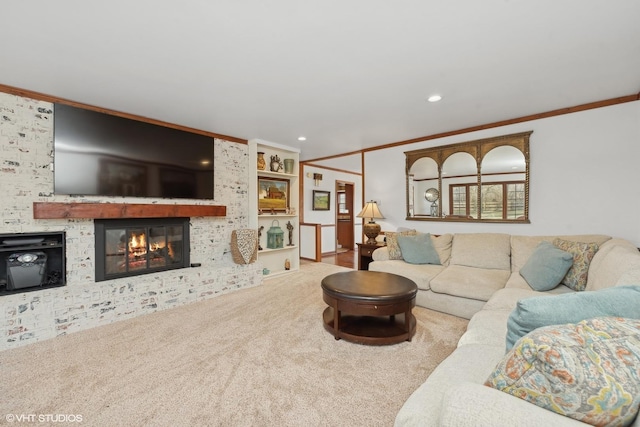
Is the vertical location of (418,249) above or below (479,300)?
above

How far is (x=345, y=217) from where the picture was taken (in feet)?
26.6

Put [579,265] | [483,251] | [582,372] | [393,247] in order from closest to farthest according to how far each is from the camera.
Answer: [582,372]
[579,265]
[483,251]
[393,247]

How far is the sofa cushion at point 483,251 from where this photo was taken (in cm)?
327

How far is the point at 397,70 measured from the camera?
2.31 meters

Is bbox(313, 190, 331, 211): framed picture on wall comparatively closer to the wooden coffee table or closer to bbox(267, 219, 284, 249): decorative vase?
bbox(267, 219, 284, 249): decorative vase

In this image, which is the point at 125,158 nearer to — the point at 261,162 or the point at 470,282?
the point at 261,162

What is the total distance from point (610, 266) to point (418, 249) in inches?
72.4

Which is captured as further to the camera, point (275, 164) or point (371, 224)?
point (275, 164)

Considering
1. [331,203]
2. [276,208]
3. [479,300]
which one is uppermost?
[331,203]

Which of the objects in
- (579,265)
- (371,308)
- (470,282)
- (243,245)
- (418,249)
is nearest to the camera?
(371,308)

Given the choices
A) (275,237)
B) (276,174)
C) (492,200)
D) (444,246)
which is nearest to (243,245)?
(275,237)

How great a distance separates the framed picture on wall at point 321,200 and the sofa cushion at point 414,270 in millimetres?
3445

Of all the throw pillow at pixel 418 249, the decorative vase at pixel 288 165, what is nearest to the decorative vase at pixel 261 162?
the decorative vase at pixel 288 165

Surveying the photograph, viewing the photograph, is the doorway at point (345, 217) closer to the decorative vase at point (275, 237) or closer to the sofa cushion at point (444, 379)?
the decorative vase at point (275, 237)
